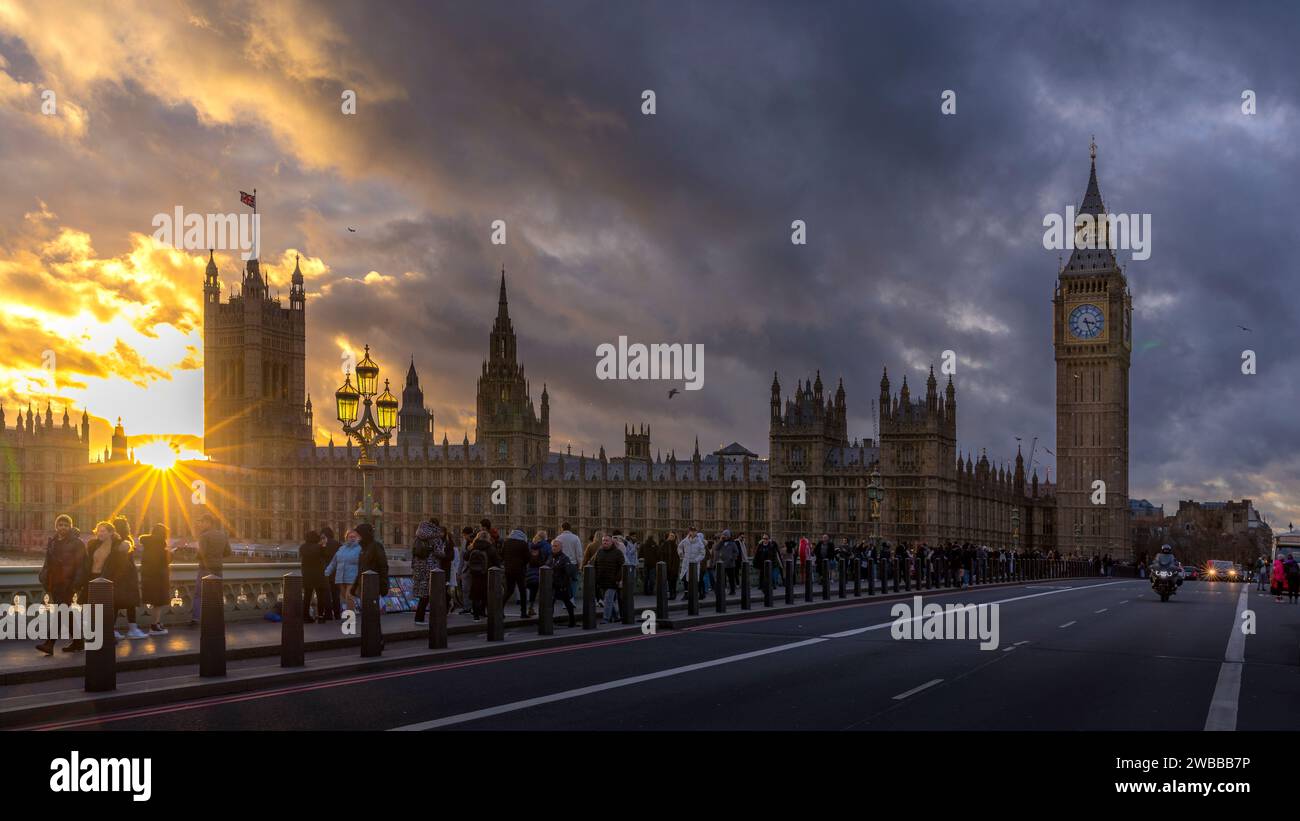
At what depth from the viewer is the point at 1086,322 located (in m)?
147

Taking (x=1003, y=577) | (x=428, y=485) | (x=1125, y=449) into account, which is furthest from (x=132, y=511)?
(x=1125, y=449)

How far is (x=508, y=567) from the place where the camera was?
78.6 feet

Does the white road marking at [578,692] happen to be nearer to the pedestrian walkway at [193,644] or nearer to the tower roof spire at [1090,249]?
the pedestrian walkway at [193,644]

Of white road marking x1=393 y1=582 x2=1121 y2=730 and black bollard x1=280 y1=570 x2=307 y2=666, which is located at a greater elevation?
black bollard x1=280 y1=570 x2=307 y2=666

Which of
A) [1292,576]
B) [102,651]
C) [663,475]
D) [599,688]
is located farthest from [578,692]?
[663,475]

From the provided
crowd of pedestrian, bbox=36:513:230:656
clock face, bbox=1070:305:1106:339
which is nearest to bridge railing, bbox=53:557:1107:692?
crowd of pedestrian, bbox=36:513:230:656

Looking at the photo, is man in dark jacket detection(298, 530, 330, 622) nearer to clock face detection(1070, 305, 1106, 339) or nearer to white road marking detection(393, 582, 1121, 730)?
white road marking detection(393, 582, 1121, 730)

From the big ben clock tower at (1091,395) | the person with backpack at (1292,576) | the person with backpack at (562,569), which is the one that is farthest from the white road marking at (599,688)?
the big ben clock tower at (1091,395)

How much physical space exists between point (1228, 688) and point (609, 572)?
1211 centimetres

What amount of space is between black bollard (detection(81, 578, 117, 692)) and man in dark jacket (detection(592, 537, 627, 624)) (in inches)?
457

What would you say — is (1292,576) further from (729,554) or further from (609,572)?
(609,572)

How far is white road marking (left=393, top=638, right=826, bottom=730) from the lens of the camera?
1198cm

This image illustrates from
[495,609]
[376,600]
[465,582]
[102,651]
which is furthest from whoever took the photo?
[465,582]

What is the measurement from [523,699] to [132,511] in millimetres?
137371
